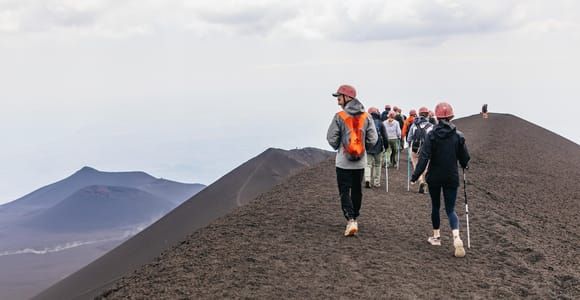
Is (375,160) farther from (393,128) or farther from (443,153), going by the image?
(443,153)

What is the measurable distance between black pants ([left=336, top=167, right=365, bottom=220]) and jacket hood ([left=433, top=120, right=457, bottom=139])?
1.33 meters

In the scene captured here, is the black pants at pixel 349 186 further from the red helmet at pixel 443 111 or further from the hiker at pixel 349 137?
the red helmet at pixel 443 111

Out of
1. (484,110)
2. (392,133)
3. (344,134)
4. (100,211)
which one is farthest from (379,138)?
(100,211)

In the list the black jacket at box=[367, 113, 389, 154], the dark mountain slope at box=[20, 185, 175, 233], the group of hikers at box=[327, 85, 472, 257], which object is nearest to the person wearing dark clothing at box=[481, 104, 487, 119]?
the black jacket at box=[367, 113, 389, 154]

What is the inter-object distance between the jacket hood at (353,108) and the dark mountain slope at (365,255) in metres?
2.14

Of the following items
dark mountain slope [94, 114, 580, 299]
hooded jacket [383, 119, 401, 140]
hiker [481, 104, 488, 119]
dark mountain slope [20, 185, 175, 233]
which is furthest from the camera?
dark mountain slope [20, 185, 175, 233]

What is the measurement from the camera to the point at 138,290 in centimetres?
929

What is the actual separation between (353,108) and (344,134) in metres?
0.43

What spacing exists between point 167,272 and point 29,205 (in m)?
192

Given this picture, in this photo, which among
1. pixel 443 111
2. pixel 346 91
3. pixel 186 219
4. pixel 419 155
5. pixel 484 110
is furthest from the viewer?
pixel 484 110

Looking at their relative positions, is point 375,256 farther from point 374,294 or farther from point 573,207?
point 573,207

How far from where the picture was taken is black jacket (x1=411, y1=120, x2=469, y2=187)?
1039 centimetres

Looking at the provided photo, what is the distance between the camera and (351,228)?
11.3m

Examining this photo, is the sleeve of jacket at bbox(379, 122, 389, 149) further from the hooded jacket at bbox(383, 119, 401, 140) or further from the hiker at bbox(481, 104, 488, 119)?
the hiker at bbox(481, 104, 488, 119)
